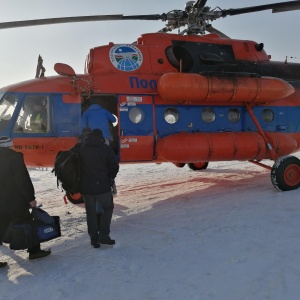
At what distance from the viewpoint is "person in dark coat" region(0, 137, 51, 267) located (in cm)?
403

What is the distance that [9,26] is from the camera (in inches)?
249

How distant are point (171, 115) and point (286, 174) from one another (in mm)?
2813

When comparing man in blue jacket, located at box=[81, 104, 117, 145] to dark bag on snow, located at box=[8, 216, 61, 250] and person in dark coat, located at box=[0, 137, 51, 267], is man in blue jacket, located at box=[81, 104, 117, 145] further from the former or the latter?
dark bag on snow, located at box=[8, 216, 61, 250]

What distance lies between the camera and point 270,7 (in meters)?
6.95

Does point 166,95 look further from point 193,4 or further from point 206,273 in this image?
point 206,273

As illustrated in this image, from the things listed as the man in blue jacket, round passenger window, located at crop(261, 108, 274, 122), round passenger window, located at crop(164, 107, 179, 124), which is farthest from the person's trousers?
round passenger window, located at crop(261, 108, 274, 122)

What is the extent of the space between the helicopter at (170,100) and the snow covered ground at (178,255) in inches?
45.1

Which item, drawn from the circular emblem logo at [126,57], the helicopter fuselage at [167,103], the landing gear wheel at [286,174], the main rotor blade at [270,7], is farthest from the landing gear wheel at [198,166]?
the main rotor blade at [270,7]

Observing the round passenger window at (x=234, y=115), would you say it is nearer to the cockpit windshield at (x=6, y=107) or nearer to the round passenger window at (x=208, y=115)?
the round passenger window at (x=208, y=115)

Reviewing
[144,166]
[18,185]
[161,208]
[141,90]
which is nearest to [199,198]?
[161,208]

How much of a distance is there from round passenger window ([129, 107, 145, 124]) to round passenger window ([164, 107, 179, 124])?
58 centimetres

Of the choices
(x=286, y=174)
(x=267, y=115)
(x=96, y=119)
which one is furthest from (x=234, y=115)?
(x=96, y=119)

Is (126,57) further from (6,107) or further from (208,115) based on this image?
(6,107)

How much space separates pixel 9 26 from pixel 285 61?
7027mm
